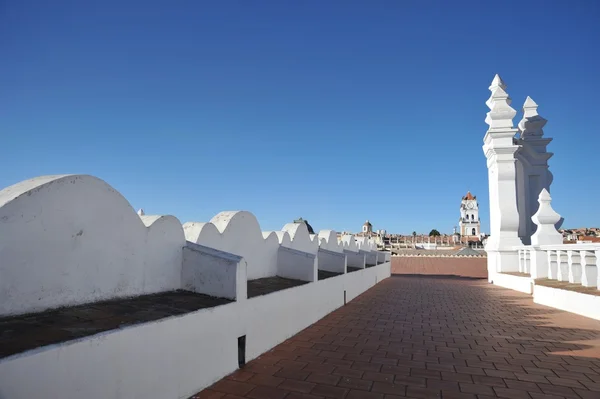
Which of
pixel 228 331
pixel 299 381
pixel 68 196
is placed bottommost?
pixel 299 381

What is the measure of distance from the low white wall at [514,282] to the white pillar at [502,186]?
0.43 meters

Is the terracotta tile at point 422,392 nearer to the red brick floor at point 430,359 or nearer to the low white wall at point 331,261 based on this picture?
the red brick floor at point 430,359

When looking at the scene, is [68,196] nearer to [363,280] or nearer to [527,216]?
[363,280]

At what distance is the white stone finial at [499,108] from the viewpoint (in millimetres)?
14398

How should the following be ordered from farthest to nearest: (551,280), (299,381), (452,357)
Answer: (551,280), (452,357), (299,381)

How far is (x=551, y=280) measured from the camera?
912cm

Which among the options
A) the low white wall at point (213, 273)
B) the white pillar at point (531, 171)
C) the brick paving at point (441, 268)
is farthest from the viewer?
the brick paving at point (441, 268)

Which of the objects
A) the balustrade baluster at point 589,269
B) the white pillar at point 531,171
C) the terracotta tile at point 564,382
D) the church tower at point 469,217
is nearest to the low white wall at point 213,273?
the terracotta tile at point 564,382

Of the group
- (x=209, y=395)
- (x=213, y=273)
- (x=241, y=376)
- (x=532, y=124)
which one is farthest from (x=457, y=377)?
(x=532, y=124)

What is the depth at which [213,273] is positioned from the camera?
4.11 metres

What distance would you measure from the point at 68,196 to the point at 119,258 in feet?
2.51

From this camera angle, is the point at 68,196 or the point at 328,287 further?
the point at 328,287

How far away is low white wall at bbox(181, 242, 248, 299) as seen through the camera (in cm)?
398

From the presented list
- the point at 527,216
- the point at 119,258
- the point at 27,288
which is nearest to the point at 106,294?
the point at 119,258
